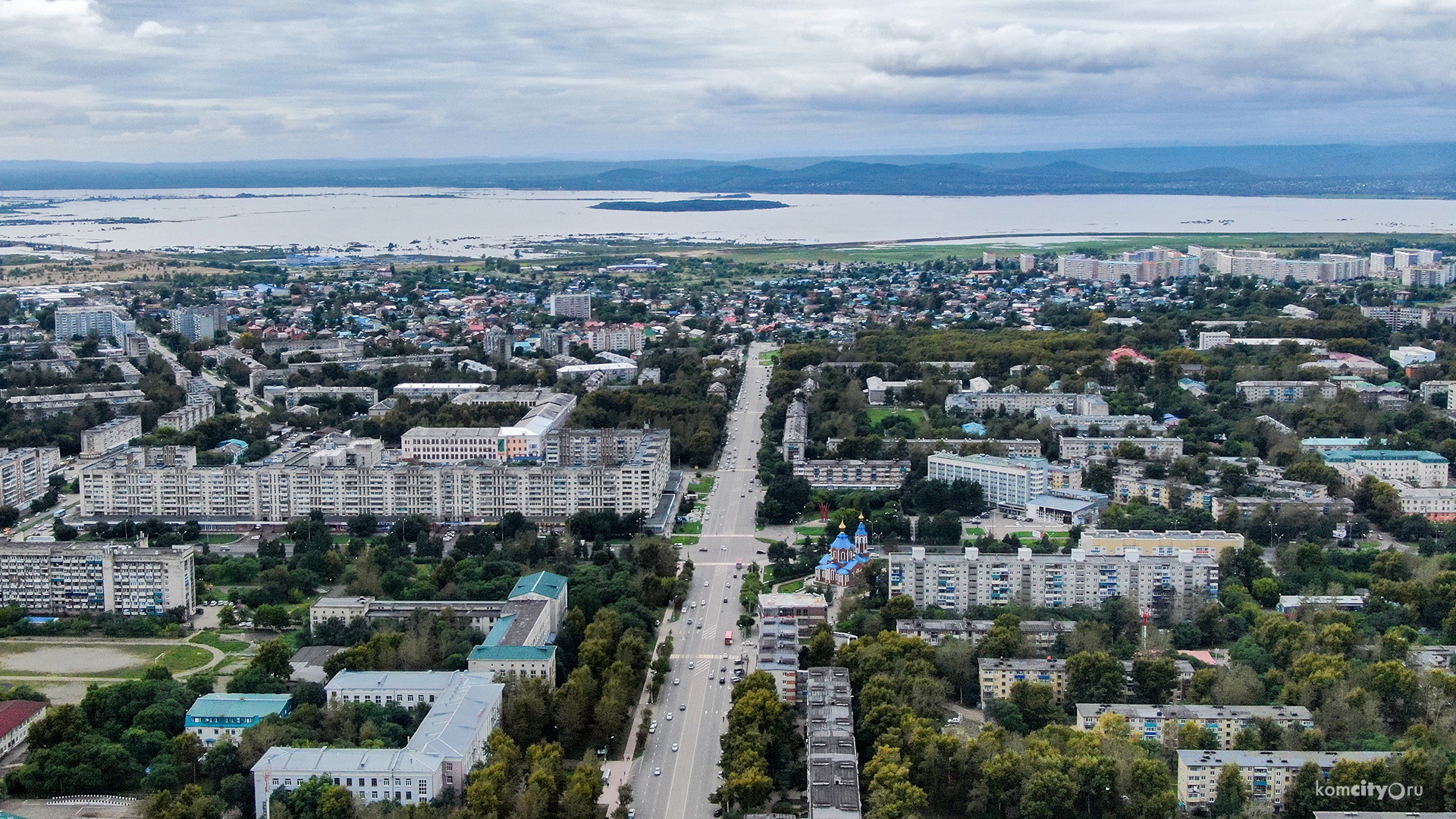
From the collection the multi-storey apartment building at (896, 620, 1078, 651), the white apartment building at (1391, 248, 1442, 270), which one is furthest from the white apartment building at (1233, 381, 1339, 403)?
the white apartment building at (1391, 248, 1442, 270)

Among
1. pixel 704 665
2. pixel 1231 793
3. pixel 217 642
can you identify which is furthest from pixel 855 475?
pixel 1231 793

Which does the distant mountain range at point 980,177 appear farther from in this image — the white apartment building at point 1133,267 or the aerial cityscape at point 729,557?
the aerial cityscape at point 729,557

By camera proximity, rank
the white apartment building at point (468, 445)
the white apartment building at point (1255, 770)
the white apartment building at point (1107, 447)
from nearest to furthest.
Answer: the white apartment building at point (1255, 770) < the white apartment building at point (468, 445) < the white apartment building at point (1107, 447)

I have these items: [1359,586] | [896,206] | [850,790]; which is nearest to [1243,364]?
[1359,586]

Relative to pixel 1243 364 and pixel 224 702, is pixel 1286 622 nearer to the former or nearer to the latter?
pixel 224 702

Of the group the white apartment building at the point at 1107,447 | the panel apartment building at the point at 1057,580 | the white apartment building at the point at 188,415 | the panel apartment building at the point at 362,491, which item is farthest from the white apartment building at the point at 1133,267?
the panel apartment building at the point at 1057,580

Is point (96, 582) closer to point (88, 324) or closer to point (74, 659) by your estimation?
point (74, 659)
